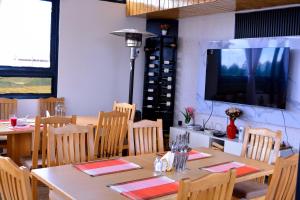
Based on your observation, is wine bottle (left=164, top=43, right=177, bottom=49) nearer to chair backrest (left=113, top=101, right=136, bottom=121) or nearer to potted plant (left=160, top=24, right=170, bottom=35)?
potted plant (left=160, top=24, right=170, bottom=35)

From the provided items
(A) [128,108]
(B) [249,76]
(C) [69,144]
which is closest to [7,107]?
(A) [128,108]

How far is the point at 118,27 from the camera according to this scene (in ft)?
20.4

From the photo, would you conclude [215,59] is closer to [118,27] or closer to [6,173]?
[118,27]

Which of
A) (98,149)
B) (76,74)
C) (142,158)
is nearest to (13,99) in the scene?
(76,74)

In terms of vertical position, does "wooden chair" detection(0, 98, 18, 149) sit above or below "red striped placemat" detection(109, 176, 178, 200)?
above

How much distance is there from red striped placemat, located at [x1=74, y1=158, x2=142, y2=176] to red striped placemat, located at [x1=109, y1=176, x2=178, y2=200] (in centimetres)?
25

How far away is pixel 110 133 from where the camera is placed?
4000mm

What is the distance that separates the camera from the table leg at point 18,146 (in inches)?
150

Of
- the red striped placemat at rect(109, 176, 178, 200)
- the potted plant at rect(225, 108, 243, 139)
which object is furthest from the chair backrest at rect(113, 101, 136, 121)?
the red striped placemat at rect(109, 176, 178, 200)

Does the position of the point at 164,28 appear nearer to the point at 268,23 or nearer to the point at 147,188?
the point at 268,23

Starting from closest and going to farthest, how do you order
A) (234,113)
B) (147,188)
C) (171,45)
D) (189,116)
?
(147,188), (234,113), (189,116), (171,45)

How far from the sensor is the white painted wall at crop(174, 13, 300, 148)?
15.8 feet

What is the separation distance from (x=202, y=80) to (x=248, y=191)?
3065mm

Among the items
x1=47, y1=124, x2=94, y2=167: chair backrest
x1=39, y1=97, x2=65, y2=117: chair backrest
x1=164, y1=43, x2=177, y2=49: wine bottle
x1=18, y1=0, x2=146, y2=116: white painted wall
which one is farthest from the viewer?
x1=164, y1=43, x2=177, y2=49: wine bottle
